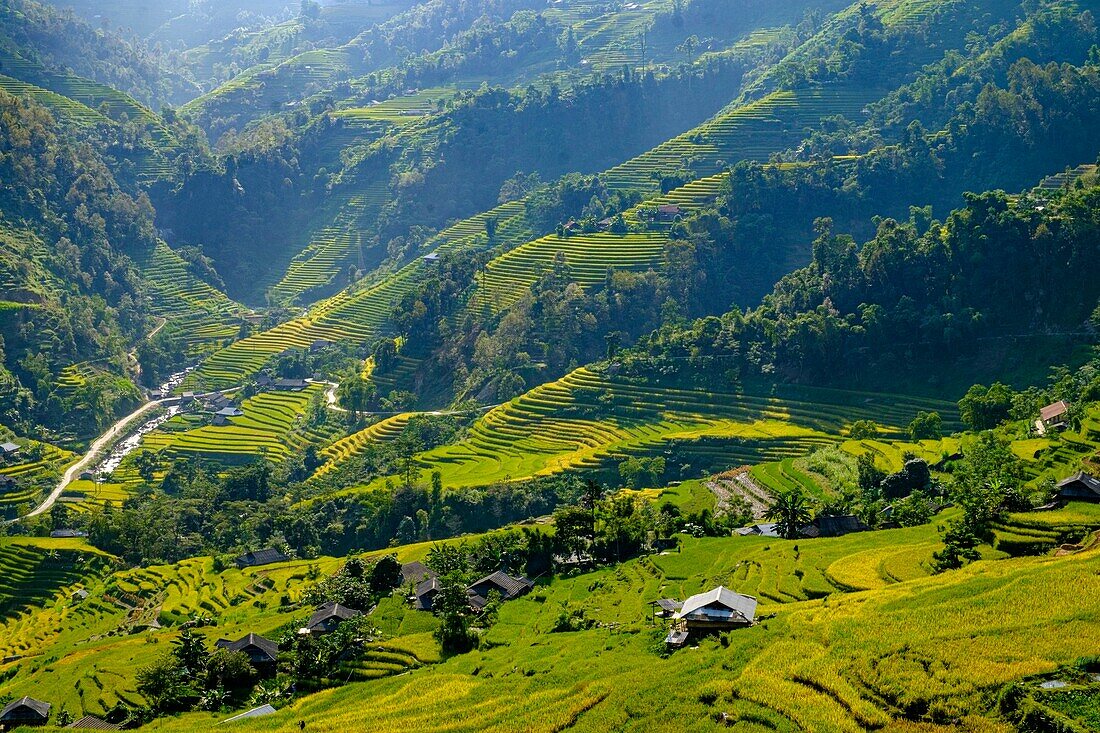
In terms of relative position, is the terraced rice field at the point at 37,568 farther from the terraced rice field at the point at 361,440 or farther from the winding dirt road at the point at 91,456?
the terraced rice field at the point at 361,440

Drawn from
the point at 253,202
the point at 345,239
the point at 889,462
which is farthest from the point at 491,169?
the point at 889,462

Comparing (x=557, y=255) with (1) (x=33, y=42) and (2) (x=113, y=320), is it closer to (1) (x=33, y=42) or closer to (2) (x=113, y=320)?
(2) (x=113, y=320)

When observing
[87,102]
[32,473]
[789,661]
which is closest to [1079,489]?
[789,661]

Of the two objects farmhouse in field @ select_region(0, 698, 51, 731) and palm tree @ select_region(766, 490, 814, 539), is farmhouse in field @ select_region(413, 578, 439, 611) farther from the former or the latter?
palm tree @ select_region(766, 490, 814, 539)

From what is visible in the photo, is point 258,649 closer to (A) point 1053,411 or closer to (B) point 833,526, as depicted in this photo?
(B) point 833,526

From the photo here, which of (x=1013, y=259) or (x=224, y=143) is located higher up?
(x=224, y=143)

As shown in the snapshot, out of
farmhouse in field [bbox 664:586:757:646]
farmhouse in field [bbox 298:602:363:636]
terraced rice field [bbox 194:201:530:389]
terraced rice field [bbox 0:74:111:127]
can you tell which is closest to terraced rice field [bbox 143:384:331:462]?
terraced rice field [bbox 194:201:530:389]

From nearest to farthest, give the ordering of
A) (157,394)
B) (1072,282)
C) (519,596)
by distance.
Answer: (519,596), (1072,282), (157,394)
